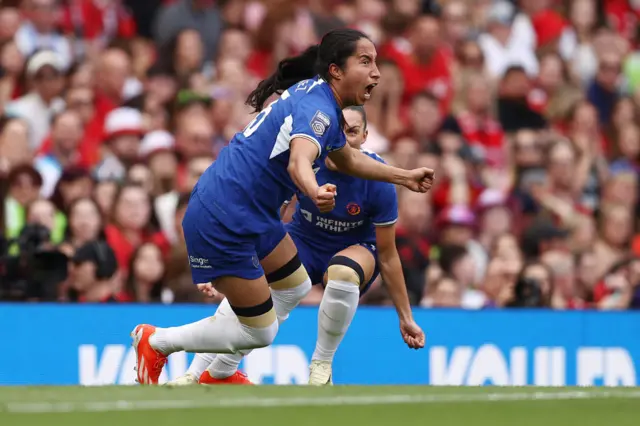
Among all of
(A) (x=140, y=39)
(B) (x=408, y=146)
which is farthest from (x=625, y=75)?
(A) (x=140, y=39)

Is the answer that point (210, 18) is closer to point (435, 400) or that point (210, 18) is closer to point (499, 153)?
point (499, 153)

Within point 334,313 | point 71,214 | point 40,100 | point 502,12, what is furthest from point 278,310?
point 502,12

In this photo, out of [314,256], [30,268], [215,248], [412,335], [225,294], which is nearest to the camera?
[215,248]

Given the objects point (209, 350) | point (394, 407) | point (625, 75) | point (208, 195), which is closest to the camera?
point (394, 407)

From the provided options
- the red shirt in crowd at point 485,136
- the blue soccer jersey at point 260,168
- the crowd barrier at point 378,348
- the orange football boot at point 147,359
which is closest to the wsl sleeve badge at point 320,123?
the blue soccer jersey at point 260,168

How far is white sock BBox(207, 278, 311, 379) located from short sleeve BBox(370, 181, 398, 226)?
70 cm

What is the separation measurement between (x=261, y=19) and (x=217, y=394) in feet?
27.2

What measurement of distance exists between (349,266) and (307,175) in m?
2.09

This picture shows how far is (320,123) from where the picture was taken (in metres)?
6.98

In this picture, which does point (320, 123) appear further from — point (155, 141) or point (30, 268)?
point (155, 141)

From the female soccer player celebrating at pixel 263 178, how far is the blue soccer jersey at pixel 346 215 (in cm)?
109

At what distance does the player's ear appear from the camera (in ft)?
24.1

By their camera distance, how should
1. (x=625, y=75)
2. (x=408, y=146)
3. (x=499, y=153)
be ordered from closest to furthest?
(x=408, y=146), (x=499, y=153), (x=625, y=75)

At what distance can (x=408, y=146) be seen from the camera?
13102mm
